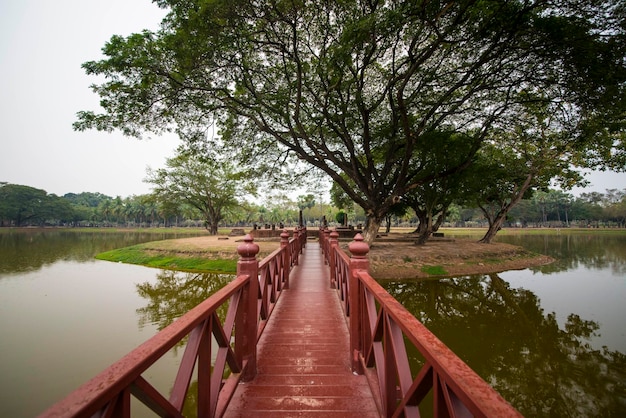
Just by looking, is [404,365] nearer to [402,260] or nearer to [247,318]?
[247,318]

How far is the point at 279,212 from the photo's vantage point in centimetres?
7688

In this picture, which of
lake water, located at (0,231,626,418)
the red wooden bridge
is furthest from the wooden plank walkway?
lake water, located at (0,231,626,418)

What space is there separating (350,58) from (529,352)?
29.7 feet

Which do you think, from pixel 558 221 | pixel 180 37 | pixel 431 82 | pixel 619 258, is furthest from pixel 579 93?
pixel 558 221

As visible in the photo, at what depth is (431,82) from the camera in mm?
12531

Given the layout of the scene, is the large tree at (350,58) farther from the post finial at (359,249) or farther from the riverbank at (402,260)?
the post finial at (359,249)

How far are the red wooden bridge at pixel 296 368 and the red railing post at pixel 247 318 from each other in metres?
0.01

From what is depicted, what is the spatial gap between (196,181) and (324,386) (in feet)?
113

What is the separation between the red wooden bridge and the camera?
120cm

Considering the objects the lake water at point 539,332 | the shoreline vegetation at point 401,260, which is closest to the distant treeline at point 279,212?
the shoreline vegetation at point 401,260

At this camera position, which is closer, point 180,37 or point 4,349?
point 4,349

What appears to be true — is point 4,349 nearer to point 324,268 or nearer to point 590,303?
point 324,268

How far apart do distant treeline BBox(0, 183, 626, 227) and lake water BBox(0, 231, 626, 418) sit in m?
40.9

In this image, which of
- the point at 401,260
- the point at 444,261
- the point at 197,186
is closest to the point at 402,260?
the point at 401,260
